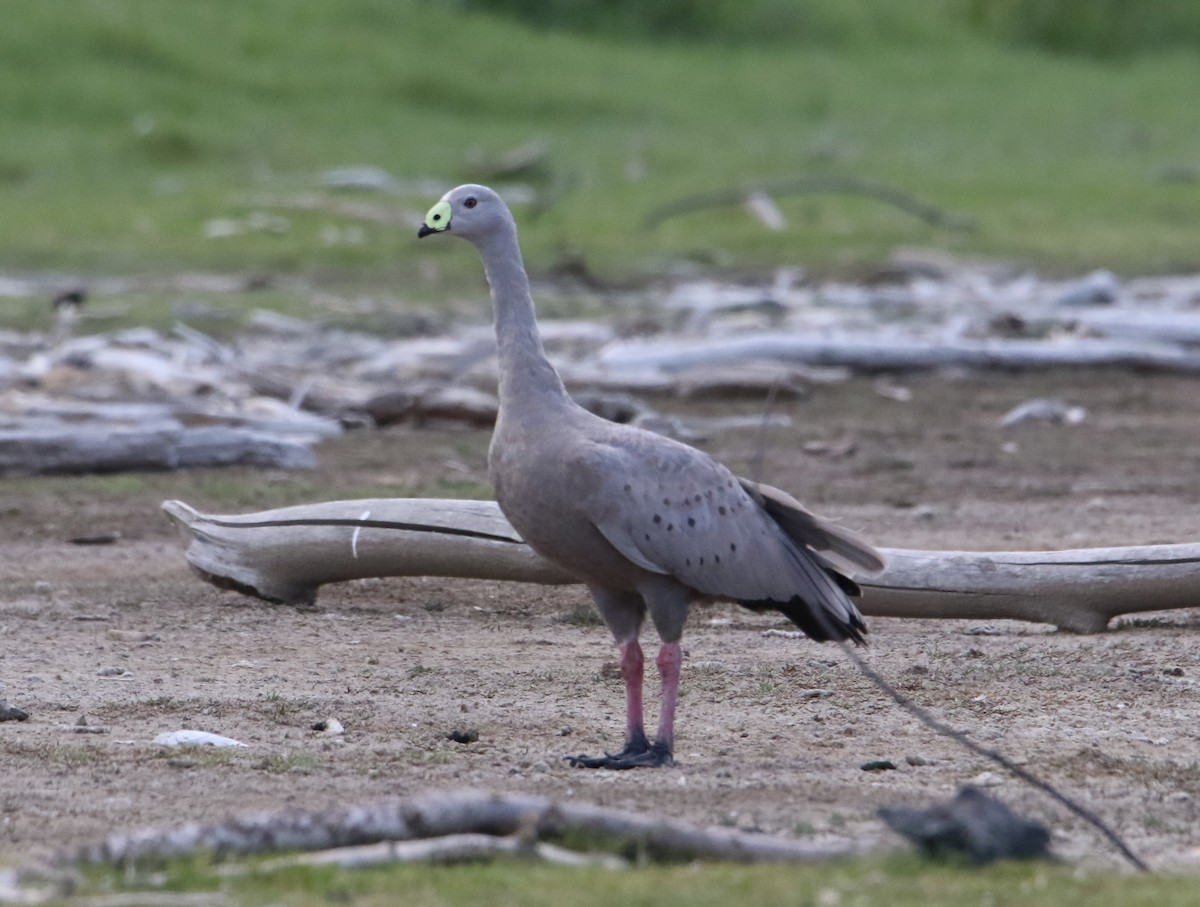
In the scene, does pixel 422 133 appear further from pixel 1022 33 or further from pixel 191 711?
pixel 191 711

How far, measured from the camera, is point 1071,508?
9078 millimetres

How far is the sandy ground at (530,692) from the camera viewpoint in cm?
473

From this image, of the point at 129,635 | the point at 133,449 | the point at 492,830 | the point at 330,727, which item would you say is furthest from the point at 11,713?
the point at 133,449

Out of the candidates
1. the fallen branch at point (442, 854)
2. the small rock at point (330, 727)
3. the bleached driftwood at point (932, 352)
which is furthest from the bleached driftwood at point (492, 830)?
the bleached driftwood at point (932, 352)

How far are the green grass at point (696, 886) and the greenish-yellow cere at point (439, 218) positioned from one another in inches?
78.0

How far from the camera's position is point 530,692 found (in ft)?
19.7

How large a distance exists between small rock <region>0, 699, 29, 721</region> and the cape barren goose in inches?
62.8

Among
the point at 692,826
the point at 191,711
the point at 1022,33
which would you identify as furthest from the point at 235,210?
the point at 1022,33

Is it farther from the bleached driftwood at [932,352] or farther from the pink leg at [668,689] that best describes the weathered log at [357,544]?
the bleached driftwood at [932,352]

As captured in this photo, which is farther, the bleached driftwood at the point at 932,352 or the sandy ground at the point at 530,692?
the bleached driftwood at the point at 932,352

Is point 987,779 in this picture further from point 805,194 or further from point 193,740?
point 805,194

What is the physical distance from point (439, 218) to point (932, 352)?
8.26 m

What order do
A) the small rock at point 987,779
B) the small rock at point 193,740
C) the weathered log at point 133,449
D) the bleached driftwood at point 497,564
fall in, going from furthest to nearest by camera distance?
1. the weathered log at point 133,449
2. the bleached driftwood at point 497,564
3. the small rock at point 193,740
4. the small rock at point 987,779

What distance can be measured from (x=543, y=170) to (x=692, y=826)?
19.1 m
